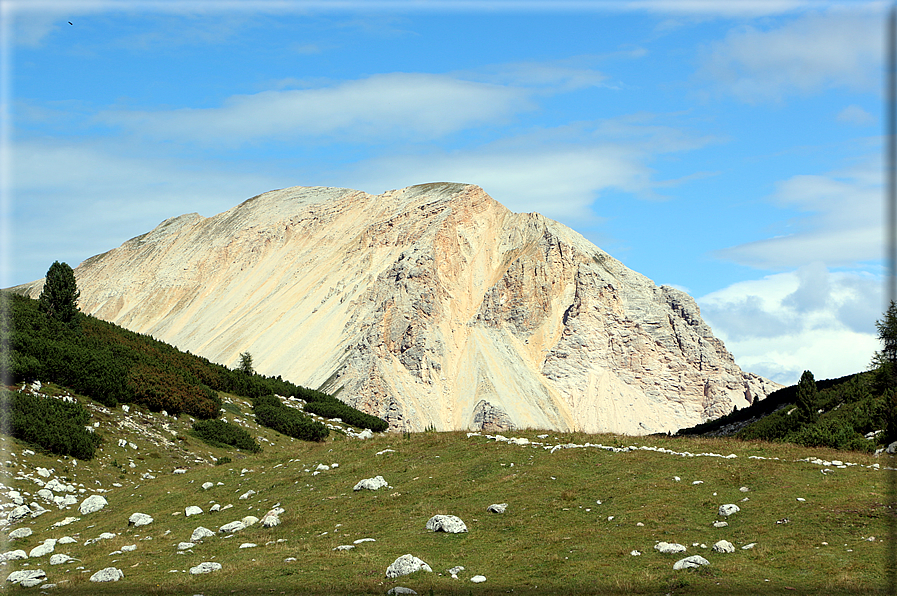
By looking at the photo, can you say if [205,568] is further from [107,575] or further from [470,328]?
[470,328]

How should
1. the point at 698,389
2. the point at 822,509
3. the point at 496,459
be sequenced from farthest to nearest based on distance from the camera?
the point at 698,389 < the point at 496,459 < the point at 822,509

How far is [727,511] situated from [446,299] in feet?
521

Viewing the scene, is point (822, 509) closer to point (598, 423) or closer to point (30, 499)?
point (30, 499)

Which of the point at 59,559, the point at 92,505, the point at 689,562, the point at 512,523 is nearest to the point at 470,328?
the point at 92,505

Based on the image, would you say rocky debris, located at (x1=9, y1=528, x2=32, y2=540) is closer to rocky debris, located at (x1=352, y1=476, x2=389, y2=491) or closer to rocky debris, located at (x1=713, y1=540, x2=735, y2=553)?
rocky debris, located at (x1=352, y1=476, x2=389, y2=491)

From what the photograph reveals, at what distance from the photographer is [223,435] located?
4184 cm

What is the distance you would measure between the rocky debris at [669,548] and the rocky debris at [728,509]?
2581 mm

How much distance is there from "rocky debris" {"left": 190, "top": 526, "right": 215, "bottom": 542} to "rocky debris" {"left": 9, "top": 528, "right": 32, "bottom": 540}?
20.1 ft

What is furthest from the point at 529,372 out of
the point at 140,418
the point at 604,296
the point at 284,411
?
the point at 140,418

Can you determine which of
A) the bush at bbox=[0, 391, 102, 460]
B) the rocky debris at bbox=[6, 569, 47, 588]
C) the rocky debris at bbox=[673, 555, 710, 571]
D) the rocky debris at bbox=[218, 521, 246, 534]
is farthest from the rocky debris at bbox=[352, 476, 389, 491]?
the bush at bbox=[0, 391, 102, 460]

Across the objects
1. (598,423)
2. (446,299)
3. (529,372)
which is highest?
(446,299)

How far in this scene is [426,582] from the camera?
47.9ft

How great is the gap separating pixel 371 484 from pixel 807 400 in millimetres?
34864

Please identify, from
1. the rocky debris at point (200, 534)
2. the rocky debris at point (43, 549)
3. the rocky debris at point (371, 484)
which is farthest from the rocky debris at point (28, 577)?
the rocky debris at point (371, 484)
